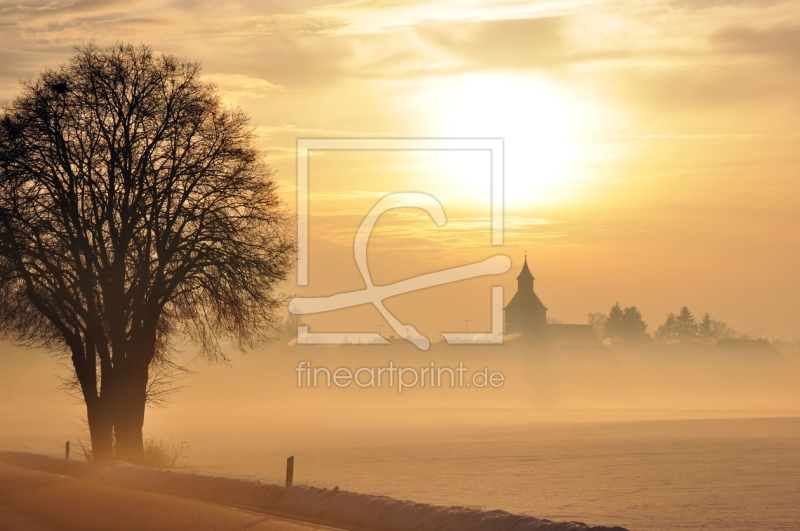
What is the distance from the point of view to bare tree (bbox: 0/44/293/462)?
29859mm

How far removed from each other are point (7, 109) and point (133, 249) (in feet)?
18.4

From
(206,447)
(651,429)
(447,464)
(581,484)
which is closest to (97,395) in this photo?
(581,484)

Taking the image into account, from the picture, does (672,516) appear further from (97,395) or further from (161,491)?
(97,395)

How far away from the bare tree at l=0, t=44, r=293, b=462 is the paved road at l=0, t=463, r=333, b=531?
920 centimetres

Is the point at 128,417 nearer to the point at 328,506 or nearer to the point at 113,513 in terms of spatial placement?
the point at 113,513

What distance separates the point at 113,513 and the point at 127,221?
14.8m

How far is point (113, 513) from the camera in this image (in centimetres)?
1708

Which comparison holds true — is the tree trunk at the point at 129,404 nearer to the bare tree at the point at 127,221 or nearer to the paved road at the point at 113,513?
the bare tree at the point at 127,221

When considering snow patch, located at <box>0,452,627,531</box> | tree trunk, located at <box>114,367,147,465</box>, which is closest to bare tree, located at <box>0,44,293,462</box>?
tree trunk, located at <box>114,367,147,465</box>

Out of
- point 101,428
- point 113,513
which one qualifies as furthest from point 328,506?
point 101,428

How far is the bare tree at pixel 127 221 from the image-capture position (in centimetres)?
2986

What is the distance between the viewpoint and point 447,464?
2009 inches

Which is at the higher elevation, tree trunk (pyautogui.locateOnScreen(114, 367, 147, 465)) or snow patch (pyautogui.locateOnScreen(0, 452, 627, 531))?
tree trunk (pyautogui.locateOnScreen(114, 367, 147, 465))

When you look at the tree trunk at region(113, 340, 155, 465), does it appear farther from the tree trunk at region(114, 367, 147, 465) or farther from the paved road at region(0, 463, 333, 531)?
the paved road at region(0, 463, 333, 531)
